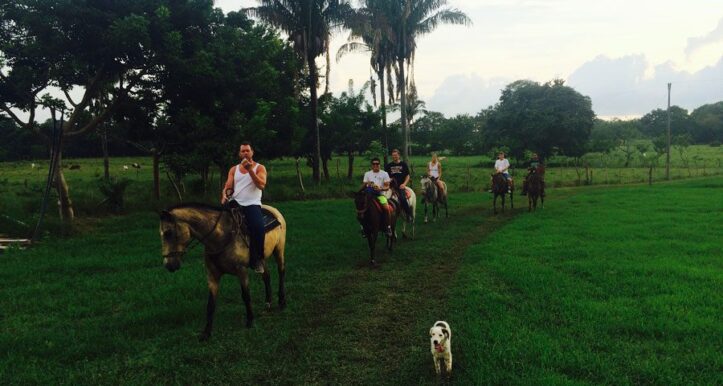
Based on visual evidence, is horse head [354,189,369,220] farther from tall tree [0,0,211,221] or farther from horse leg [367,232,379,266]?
tall tree [0,0,211,221]

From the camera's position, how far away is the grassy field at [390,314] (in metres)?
5.32

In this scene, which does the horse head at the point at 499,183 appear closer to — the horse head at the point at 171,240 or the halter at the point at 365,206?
the halter at the point at 365,206

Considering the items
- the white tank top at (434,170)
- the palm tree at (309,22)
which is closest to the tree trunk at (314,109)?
the palm tree at (309,22)

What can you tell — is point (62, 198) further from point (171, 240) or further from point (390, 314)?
point (390, 314)

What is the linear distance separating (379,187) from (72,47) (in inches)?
462

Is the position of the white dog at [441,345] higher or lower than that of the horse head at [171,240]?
lower

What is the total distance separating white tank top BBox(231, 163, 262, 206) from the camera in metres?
6.82

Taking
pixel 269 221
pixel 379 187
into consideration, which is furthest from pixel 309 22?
pixel 269 221

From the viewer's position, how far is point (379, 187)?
11453 mm

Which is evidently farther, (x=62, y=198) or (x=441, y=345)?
(x=62, y=198)

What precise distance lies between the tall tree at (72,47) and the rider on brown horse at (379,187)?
8.55 m

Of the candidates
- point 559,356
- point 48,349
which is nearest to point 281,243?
point 48,349

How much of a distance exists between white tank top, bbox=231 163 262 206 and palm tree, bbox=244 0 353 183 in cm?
1951

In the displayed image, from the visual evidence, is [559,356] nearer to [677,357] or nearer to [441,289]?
[677,357]
